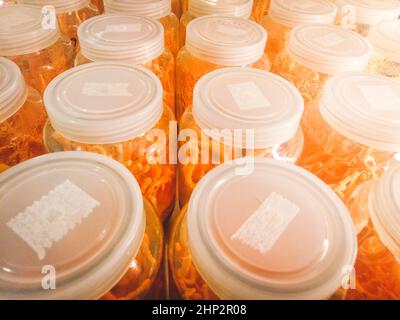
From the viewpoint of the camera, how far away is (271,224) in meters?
0.40

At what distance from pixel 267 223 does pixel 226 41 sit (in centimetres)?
47

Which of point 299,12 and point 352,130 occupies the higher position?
point 299,12

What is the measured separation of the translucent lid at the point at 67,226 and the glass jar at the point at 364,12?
0.87 metres

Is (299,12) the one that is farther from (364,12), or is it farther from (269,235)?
(269,235)

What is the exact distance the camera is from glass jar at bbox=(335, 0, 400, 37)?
2.97 feet

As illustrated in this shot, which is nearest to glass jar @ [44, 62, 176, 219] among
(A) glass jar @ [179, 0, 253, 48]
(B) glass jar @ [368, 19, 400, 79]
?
(A) glass jar @ [179, 0, 253, 48]

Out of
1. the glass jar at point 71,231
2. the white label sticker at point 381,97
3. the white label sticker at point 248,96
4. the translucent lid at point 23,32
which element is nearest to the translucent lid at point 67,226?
the glass jar at point 71,231

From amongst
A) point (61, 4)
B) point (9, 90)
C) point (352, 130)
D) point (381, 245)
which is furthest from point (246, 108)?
point (61, 4)

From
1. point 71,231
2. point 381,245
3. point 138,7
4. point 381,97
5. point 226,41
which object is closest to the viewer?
point 71,231

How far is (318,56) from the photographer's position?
697 mm

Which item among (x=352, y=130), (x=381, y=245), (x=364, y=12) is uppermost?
(x=364, y=12)

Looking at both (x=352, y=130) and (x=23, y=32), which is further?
(x=23, y=32)

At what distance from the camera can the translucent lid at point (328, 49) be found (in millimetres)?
695
